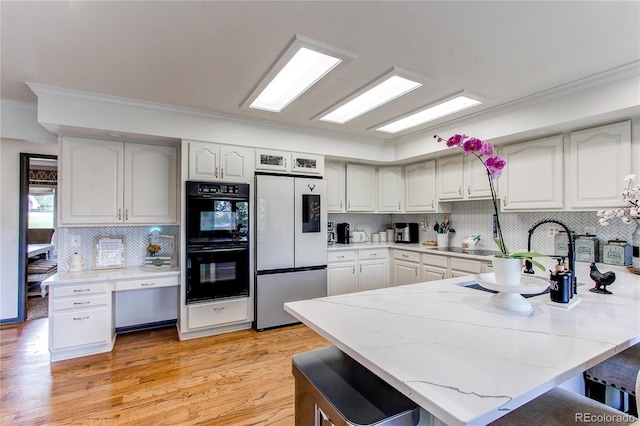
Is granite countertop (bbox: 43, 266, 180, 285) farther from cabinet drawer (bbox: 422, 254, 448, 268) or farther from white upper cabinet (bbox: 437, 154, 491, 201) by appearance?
white upper cabinet (bbox: 437, 154, 491, 201)

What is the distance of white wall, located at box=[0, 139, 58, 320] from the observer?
3469 millimetres

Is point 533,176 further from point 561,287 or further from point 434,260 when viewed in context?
point 561,287

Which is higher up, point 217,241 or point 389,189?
point 389,189

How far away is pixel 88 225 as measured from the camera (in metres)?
3.06

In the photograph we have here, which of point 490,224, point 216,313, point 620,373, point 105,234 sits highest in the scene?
Answer: point 490,224

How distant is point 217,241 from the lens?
3.24m

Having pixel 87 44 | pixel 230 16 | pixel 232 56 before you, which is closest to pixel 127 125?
pixel 87 44

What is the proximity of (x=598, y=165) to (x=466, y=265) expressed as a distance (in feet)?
4.77

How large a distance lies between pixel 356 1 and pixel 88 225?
316 cm

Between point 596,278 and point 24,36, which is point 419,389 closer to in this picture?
point 596,278

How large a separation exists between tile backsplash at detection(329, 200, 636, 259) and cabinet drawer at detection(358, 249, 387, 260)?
0.62m

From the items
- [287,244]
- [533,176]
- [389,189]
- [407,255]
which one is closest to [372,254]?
[407,255]
